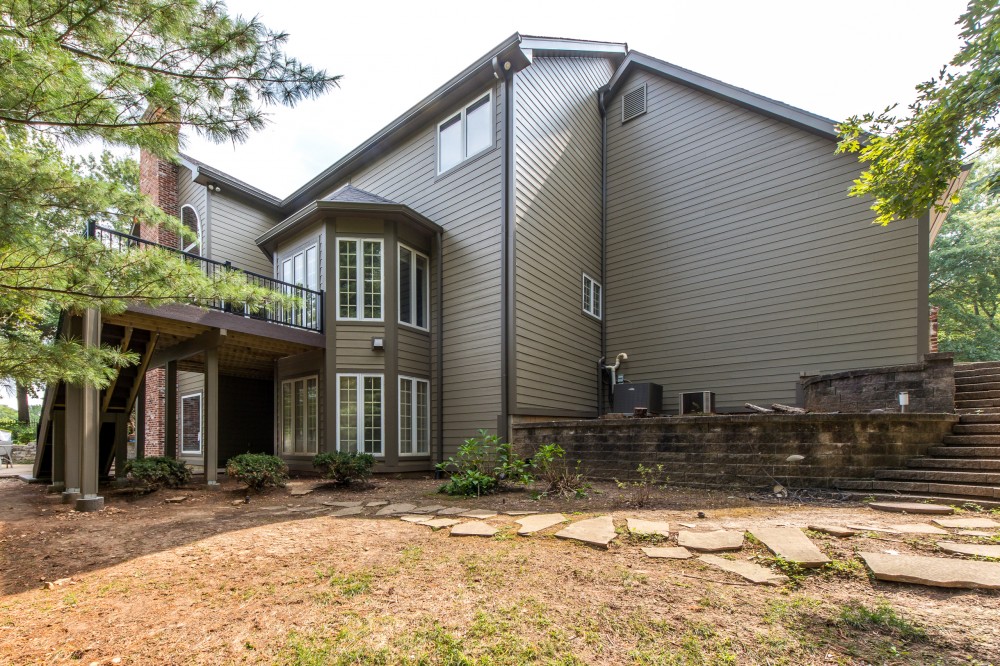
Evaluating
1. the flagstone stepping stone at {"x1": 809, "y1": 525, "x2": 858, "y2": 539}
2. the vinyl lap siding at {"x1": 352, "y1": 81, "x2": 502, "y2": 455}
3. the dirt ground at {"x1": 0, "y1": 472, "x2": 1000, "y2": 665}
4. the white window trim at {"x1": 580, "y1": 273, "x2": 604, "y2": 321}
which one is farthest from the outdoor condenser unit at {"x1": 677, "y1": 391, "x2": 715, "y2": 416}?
the flagstone stepping stone at {"x1": 809, "y1": 525, "x2": 858, "y2": 539}

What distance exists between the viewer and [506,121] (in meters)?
9.02

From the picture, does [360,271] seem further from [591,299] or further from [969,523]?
[969,523]

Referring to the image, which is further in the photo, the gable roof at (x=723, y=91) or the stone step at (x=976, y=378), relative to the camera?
the gable roof at (x=723, y=91)

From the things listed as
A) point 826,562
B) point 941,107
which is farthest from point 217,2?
point 941,107

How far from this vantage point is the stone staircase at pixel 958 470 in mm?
4898

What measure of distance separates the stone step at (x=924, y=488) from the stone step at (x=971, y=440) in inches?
34.5

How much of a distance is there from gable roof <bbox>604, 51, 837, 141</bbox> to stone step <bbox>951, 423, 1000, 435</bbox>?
5.25 metres

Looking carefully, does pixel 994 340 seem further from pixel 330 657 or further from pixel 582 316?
pixel 330 657

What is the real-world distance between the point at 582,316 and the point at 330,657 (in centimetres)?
891

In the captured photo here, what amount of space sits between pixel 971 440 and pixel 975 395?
2492 millimetres

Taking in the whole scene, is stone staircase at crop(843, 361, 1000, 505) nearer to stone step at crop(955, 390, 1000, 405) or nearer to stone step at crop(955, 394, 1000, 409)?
stone step at crop(955, 394, 1000, 409)

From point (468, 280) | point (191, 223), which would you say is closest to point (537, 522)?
point (468, 280)

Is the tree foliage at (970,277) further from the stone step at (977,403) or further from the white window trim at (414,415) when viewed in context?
the white window trim at (414,415)

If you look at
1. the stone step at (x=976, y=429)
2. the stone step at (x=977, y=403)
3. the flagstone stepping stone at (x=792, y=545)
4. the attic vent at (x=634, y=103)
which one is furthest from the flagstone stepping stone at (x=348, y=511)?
→ the attic vent at (x=634, y=103)
